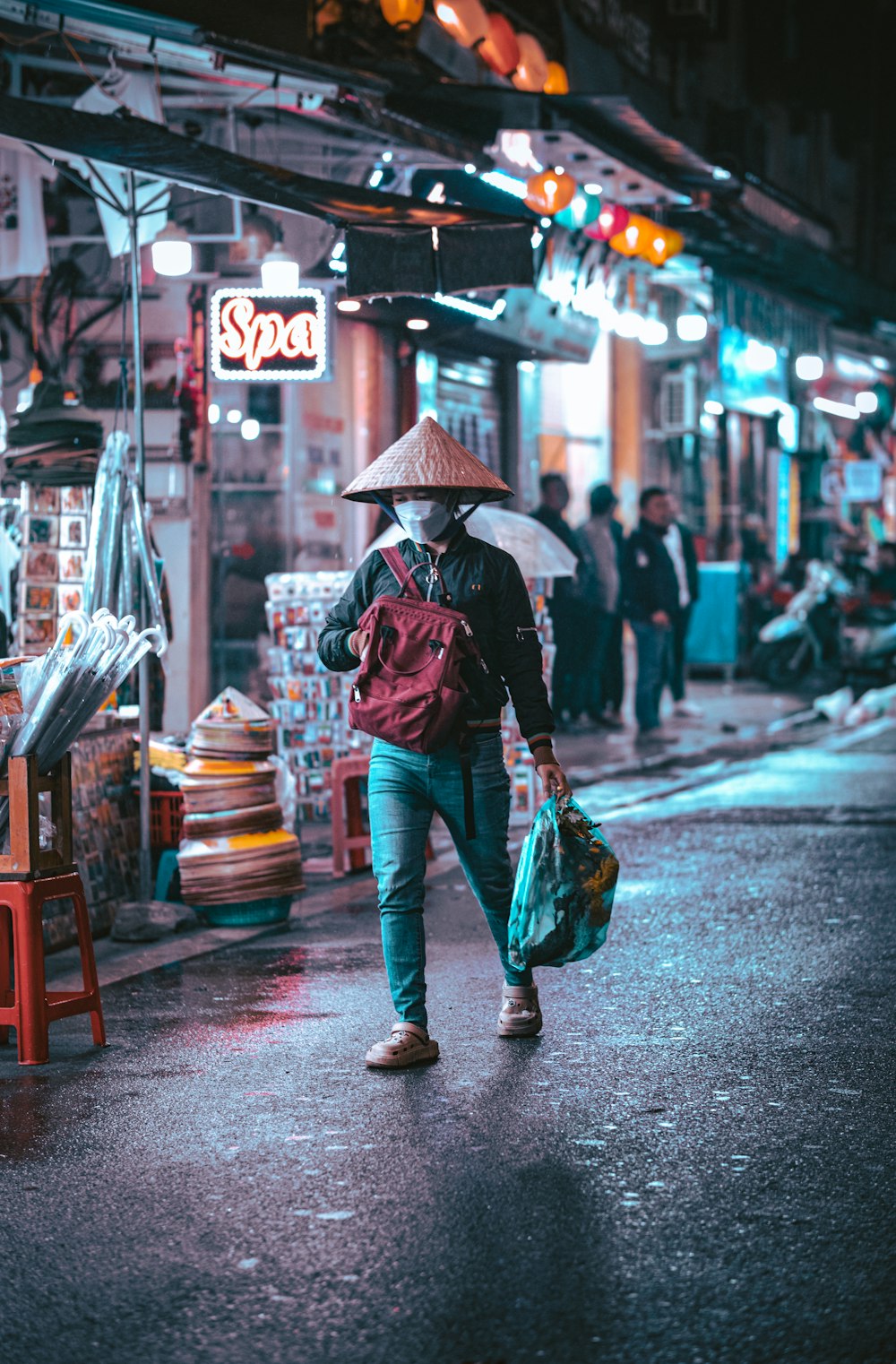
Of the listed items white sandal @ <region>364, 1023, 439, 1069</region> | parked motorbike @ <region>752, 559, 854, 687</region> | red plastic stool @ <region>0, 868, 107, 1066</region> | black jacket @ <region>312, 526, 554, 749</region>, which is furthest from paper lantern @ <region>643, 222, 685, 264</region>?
white sandal @ <region>364, 1023, 439, 1069</region>

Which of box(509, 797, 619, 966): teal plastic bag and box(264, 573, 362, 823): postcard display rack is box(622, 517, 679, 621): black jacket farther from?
box(509, 797, 619, 966): teal plastic bag

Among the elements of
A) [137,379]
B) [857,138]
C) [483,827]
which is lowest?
[483,827]

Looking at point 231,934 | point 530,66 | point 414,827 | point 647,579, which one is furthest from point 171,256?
point 647,579

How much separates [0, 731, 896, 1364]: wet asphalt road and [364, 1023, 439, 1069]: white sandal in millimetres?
69

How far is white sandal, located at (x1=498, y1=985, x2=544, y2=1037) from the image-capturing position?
648 centimetres

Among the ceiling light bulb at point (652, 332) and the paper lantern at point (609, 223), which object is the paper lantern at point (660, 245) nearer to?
the paper lantern at point (609, 223)

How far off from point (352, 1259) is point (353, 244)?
21.6 ft

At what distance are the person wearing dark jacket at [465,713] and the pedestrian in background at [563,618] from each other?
10.9 m

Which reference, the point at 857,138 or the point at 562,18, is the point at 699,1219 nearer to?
the point at 562,18

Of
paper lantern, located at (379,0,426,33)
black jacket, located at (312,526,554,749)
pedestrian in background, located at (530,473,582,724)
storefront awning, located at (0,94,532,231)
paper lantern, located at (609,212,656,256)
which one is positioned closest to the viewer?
black jacket, located at (312,526,554,749)

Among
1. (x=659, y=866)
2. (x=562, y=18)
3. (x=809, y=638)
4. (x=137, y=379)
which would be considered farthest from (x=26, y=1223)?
(x=809, y=638)

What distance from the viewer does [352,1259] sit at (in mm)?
4320

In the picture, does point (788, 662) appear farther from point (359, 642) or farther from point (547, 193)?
point (359, 642)

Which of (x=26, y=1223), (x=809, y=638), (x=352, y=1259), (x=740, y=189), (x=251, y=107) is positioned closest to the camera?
(x=352, y=1259)
